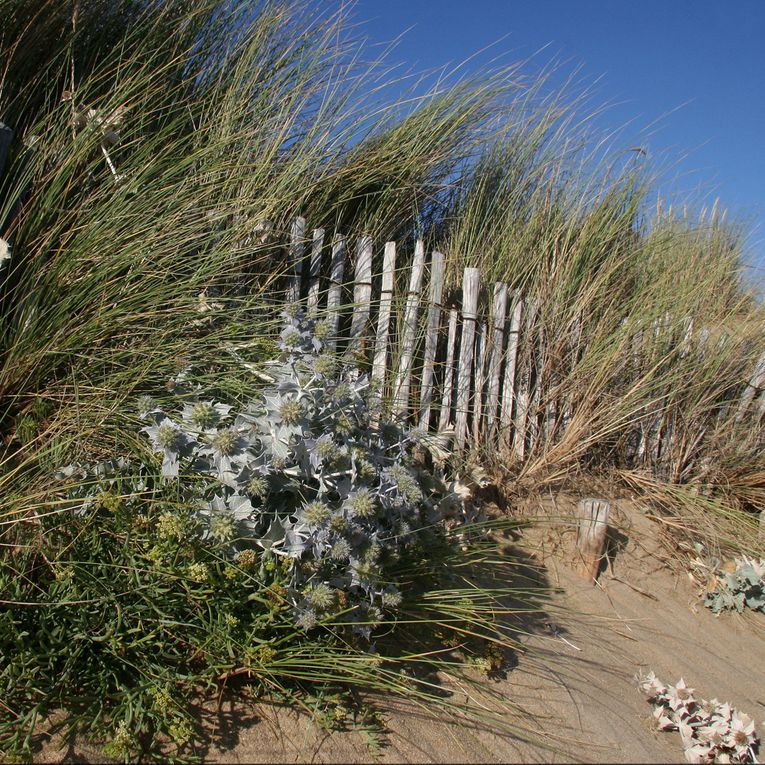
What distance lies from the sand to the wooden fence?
0.52m

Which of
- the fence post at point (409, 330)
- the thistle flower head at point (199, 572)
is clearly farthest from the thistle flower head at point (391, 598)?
the fence post at point (409, 330)

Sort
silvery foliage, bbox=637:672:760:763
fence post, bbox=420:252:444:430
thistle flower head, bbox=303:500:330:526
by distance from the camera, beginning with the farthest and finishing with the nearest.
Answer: fence post, bbox=420:252:444:430
silvery foliage, bbox=637:672:760:763
thistle flower head, bbox=303:500:330:526

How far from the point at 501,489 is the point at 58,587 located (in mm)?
2386

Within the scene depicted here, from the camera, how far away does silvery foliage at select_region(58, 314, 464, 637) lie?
6.61 feet

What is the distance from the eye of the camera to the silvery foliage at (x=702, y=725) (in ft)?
7.62

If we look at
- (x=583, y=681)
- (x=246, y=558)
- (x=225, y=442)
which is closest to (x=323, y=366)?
(x=225, y=442)

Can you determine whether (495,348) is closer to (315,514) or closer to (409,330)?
(409,330)

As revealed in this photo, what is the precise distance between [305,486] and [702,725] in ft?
5.37

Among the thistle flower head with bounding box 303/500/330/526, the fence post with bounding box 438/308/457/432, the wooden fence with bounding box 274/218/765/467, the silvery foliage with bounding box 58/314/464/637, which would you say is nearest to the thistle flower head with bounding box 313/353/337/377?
the silvery foliage with bounding box 58/314/464/637

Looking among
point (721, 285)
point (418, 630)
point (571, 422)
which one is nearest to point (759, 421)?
point (721, 285)

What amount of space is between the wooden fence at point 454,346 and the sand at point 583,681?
52 centimetres

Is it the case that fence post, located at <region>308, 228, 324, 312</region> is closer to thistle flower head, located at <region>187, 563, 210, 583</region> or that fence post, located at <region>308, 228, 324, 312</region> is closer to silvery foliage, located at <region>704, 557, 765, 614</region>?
thistle flower head, located at <region>187, 563, 210, 583</region>

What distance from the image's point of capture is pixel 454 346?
12.6 feet

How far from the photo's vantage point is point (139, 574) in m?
2.02
